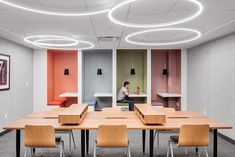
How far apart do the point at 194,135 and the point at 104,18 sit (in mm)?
2173

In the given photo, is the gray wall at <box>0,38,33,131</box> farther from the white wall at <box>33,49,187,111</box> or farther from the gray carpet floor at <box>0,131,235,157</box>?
the gray carpet floor at <box>0,131,235,157</box>

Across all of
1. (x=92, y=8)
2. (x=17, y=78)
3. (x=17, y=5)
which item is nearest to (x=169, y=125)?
(x=92, y=8)

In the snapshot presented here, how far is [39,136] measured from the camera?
9.86 feet

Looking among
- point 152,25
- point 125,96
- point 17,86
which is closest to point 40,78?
point 17,86

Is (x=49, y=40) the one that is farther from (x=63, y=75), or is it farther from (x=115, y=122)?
(x=115, y=122)

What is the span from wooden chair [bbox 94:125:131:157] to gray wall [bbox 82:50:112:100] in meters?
5.57

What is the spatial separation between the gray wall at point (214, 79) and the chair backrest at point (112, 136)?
2825 mm

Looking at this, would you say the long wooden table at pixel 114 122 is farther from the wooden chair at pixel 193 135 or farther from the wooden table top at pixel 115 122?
the wooden chair at pixel 193 135

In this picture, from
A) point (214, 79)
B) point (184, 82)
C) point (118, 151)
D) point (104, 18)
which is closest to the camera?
point (104, 18)

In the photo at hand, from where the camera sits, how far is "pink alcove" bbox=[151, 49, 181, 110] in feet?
26.1

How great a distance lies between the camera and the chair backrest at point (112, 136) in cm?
299

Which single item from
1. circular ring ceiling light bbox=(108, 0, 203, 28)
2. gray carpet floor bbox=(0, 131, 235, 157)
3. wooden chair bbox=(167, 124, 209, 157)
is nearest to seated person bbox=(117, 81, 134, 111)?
gray carpet floor bbox=(0, 131, 235, 157)

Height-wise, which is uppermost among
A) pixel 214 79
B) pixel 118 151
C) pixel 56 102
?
pixel 214 79

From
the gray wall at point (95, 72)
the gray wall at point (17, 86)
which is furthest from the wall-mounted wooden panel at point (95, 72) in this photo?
the gray wall at point (17, 86)
